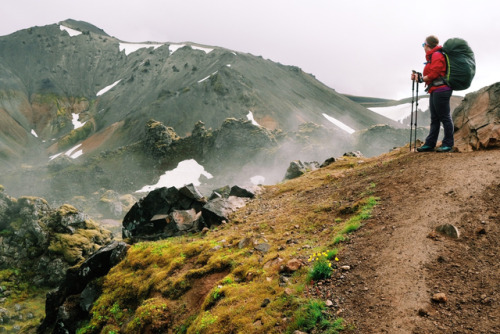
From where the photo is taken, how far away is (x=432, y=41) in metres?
12.6

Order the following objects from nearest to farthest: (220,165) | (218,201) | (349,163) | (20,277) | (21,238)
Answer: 1. (218,201)
2. (349,163)
3. (20,277)
4. (21,238)
5. (220,165)

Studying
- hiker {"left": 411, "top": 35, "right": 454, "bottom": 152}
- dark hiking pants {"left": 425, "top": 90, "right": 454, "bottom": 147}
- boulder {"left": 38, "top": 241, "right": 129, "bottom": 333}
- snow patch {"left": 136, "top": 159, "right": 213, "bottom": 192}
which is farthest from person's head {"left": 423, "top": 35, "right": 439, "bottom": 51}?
snow patch {"left": 136, "top": 159, "right": 213, "bottom": 192}

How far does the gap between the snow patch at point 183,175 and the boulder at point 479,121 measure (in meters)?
114

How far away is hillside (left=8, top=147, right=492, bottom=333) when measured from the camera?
581 cm

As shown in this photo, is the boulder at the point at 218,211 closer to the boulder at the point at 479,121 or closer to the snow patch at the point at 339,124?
the boulder at the point at 479,121

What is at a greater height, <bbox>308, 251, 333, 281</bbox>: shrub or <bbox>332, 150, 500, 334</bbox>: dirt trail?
<bbox>332, 150, 500, 334</bbox>: dirt trail

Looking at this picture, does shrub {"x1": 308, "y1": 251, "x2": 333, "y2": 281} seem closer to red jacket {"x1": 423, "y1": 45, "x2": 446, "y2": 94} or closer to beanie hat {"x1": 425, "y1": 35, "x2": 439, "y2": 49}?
red jacket {"x1": 423, "y1": 45, "x2": 446, "y2": 94}

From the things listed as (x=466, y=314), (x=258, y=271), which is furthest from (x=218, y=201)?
(x=466, y=314)

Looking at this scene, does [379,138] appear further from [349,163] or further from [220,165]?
[349,163]

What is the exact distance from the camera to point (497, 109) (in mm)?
12719

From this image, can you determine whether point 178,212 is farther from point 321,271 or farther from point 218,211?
point 321,271

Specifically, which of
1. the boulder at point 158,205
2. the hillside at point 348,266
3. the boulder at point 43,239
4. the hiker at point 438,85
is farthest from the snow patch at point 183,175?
the hiker at point 438,85

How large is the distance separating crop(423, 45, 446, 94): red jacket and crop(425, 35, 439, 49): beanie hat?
21 centimetres

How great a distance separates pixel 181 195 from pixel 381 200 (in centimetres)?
1654
